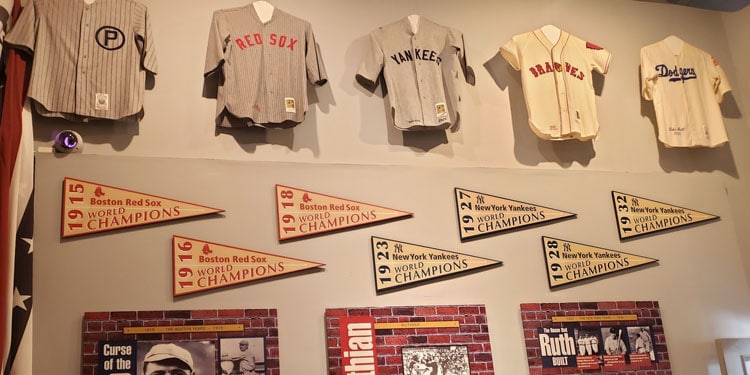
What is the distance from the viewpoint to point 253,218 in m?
4.39

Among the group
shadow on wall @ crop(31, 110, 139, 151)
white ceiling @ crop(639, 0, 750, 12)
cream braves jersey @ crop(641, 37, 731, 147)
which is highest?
white ceiling @ crop(639, 0, 750, 12)

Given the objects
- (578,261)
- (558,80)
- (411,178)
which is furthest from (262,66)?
(578,261)

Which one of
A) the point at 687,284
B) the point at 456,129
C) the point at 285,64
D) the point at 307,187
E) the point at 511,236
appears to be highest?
the point at 285,64

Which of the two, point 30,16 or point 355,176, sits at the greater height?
point 30,16

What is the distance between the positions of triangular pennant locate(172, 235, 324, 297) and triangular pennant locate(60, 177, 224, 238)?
0.17 metres

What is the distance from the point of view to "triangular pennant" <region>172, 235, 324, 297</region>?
A: 164 inches

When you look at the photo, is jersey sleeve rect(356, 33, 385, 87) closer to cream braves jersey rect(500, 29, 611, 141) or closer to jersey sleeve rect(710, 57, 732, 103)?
cream braves jersey rect(500, 29, 611, 141)

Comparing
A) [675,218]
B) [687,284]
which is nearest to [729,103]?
[675,218]

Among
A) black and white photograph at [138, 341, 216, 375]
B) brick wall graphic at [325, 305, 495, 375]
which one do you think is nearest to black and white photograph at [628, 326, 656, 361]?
brick wall graphic at [325, 305, 495, 375]

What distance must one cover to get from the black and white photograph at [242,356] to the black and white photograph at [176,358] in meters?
0.06

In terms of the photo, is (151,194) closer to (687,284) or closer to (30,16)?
(30,16)

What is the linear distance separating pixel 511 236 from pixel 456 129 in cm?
75

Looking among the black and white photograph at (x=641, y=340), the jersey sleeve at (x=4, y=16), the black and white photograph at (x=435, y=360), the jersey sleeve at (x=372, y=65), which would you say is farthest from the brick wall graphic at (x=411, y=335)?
the jersey sleeve at (x=4, y=16)

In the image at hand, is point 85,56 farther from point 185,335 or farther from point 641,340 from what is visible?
point 641,340
